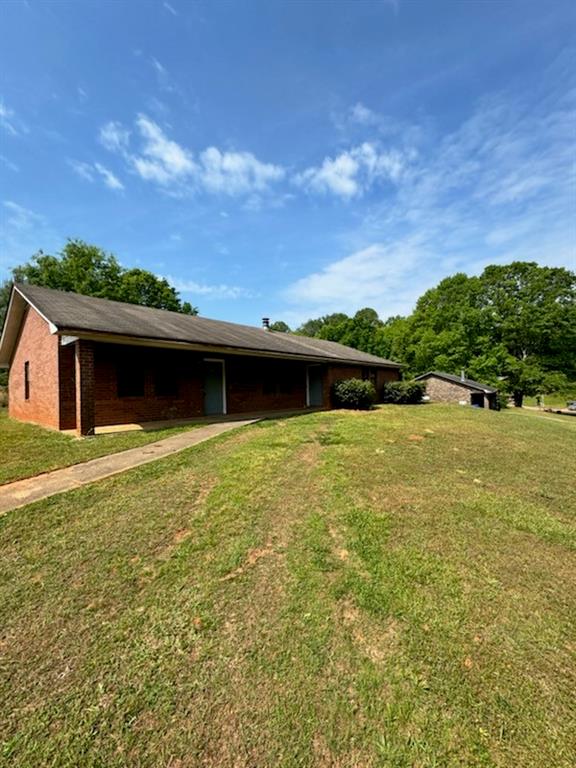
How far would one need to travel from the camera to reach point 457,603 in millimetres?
3031

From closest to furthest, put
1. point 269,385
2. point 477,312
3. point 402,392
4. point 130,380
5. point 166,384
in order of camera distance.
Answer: point 130,380
point 166,384
point 269,385
point 402,392
point 477,312

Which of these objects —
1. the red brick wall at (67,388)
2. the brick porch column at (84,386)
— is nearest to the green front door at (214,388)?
the red brick wall at (67,388)

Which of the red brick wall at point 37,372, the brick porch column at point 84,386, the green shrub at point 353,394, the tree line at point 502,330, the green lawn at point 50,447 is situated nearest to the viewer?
the green lawn at point 50,447

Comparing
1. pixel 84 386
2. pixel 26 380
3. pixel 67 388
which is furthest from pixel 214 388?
pixel 26 380

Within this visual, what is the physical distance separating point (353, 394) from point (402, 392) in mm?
6240

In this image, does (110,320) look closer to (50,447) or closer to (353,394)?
(50,447)

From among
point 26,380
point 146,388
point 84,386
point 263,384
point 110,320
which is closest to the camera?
point 84,386

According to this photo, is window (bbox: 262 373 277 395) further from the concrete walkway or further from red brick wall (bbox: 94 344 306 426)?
the concrete walkway

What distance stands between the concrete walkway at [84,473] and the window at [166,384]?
3172 millimetres

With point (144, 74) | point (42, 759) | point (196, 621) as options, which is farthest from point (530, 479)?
point (144, 74)

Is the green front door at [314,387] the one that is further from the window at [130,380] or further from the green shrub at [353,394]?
the window at [130,380]

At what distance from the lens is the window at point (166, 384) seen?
1153 cm

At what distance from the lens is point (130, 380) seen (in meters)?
10.9

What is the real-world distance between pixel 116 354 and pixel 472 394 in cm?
2282
